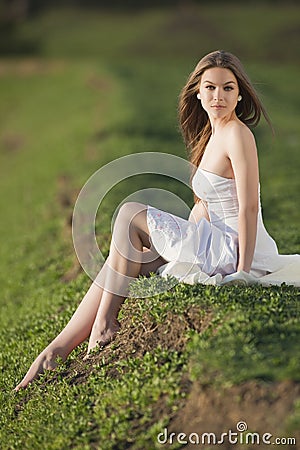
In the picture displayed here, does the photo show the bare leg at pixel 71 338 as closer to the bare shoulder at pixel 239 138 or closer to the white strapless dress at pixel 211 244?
the white strapless dress at pixel 211 244

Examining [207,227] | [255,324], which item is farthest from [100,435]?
[207,227]

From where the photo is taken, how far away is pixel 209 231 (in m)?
5.91

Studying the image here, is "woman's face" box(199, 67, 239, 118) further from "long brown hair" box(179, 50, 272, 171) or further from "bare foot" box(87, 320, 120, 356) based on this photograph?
"bare foot" box(87, 320, 120, 356)

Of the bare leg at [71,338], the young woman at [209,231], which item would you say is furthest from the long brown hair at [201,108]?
the bare leg at [71,338]

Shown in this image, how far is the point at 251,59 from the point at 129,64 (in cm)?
698

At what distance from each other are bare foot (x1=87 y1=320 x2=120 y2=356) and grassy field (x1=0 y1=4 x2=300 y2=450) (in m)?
0.07

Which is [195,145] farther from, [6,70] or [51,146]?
[6,70]

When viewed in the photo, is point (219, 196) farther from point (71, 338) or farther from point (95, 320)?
point (71, 338)

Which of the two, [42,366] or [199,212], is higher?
[199,212]

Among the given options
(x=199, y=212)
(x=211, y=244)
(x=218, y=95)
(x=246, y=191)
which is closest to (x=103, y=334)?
(x=211, y=244)

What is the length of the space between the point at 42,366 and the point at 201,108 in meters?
2.32

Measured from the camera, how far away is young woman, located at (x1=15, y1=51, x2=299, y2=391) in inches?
227

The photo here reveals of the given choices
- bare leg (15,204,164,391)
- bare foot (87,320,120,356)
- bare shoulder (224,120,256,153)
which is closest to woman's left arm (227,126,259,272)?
bare shoulder (224,120,256,153)

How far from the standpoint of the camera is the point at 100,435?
4.97 meters
